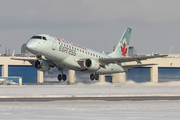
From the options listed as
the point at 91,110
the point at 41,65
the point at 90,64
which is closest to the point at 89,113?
the point at 91,110

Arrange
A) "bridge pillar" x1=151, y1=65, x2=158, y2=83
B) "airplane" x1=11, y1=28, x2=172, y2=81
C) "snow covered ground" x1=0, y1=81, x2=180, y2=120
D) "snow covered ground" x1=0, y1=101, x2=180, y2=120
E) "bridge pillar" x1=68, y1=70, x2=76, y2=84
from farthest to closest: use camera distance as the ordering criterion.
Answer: "bridge pillar" x1=151, y1=65, x2=158, y2=83, "bridge pillar" x1=68, y1=70, x2=76, y2=84, "airplane" x1=11, y1=28, x2=172, y2=81, "snow covered ground" x1=0, y1=81, x2=180, y2=120, "snow covered ground" x1=0, y1=101, x2=180, y2=120

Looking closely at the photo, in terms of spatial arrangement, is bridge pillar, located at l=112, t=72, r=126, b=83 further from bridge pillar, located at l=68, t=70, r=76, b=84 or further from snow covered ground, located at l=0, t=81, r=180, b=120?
snow covered ground, located at l=0, t=81, r=180, b=120

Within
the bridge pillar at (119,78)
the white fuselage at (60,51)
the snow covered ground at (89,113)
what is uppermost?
the white fuselage at (60,51)

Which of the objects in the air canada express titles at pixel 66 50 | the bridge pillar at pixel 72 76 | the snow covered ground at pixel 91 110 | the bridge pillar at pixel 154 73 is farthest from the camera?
the bridge pillar at pixel 154 73

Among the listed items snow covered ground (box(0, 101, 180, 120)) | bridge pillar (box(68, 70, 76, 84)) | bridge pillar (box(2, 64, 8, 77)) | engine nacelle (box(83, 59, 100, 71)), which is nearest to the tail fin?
bridge pillar (box(68, 70, 76, 84))

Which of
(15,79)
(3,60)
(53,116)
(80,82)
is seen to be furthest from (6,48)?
(53,116)

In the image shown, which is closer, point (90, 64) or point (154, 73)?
point (90, 64)

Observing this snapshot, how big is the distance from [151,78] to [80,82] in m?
39.5

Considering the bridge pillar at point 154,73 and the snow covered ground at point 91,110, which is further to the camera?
the bridge pillar at point 154,73

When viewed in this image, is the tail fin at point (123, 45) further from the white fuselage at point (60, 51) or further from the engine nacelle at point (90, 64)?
the engine nacelle at point (90, 64)

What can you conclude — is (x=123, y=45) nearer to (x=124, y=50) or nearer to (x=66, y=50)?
(x=124, y=50)

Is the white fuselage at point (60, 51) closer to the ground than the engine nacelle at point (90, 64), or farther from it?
farther from it

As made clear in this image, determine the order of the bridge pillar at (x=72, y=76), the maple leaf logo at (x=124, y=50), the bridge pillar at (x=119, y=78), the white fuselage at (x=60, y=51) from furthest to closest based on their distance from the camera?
the bridge pillar at (x=119, y=78) → the bridge pillar at (x=72, y=76) → the maple leaf logo at (x=124, y=50) → the white fuselage at (x=60, y=51)

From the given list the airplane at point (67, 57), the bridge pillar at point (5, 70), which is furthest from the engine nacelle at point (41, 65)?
the bridge pillar at point (5, 70)
